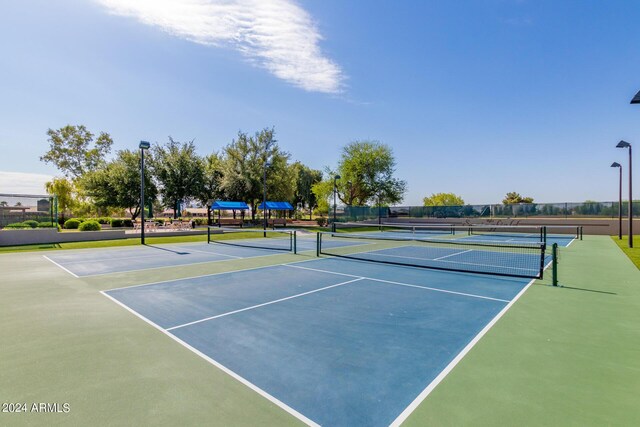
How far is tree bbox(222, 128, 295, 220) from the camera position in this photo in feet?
135

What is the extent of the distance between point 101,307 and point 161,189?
36.6 m

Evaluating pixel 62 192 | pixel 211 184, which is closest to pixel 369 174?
pixel 211 184

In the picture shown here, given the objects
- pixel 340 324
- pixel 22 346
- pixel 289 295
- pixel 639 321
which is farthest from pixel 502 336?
pixel 22 346

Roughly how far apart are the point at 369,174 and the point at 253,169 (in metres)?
20.0

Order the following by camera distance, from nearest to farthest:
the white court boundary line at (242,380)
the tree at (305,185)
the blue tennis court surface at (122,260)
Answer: the white court boundary line at (242,380) → the blue tennis court surface at (122,260) → the tree at (305,185)

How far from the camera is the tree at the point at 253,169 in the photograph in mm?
41034

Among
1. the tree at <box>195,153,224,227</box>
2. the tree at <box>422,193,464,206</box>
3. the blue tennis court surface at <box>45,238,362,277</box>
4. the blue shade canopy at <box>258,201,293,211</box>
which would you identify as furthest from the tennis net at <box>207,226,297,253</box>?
the tree at <box>422,193,464,206</box>

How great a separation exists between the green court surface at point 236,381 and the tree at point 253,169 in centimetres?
3480

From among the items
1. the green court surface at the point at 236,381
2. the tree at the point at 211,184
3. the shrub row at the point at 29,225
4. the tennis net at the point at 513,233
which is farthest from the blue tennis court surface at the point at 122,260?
the tree at the point at 211,184

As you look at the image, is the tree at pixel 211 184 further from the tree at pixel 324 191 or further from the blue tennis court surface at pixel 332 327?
the blue tennis court surface at pixel 332 327

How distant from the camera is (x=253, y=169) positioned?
41.4 metres

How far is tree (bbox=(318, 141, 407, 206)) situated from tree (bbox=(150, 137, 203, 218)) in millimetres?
23301

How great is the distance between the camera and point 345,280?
9.20m

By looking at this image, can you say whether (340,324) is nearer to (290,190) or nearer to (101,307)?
(101,307)
